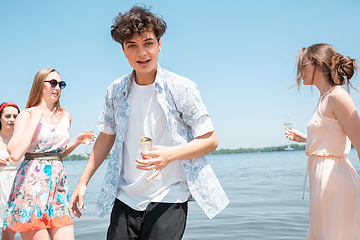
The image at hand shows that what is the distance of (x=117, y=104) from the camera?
8.66 ft

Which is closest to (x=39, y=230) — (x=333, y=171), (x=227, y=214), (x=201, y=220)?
(x=333, y=171)

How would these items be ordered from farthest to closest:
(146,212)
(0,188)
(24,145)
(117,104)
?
1. (0,188)
2. (24,145)
3. (117,104)
4. (146,212)

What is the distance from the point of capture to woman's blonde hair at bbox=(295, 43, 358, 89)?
3.40 meters

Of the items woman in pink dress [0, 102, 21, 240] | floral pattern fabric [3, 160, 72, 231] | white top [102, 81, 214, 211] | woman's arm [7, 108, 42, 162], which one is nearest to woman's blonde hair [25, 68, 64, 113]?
woman's arm [7, 108, 42, 162]

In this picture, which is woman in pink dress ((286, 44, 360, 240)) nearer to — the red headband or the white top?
the white top

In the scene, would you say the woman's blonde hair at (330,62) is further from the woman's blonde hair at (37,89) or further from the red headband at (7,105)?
the red headband at (7,105)

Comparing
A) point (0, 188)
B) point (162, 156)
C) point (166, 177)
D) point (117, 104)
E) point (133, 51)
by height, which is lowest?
point (0, 188)

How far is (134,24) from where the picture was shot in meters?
2.38

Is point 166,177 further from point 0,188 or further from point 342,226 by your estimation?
point 0,188

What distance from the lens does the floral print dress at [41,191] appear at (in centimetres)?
353

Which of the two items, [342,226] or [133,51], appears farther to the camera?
[342,226]

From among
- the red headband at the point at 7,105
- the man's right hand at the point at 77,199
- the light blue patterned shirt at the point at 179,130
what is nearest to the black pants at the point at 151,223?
the light blue patterned shirt at the point at 179,130

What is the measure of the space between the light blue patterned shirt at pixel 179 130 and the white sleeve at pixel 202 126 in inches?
1.2

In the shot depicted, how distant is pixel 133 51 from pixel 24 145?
1741 mm
